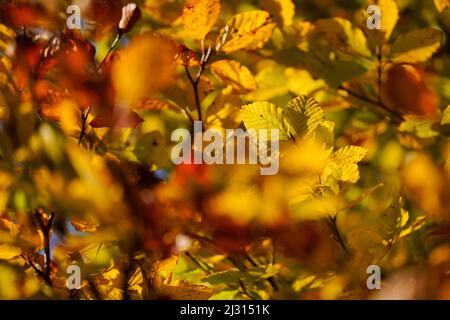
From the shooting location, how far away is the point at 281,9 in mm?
1032

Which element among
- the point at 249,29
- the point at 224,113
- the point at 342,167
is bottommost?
the point at 342,167

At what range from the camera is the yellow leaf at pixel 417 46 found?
979 mm

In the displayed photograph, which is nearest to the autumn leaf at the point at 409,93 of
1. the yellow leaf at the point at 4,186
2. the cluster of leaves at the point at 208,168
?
the cluster of leaves at the point at 208,168

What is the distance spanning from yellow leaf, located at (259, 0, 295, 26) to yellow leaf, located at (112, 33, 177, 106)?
7.7 inches

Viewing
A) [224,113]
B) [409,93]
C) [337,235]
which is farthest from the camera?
[409,93]

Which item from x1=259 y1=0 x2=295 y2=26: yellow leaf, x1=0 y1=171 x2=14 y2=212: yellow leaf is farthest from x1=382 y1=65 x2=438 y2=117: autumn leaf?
x1=0 y1=171 x2=14 y2=212: yellow leaf

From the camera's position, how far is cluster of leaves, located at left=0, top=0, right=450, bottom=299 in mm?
815

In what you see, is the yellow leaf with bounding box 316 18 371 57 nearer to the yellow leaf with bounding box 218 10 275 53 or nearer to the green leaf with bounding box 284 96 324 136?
the yellow leaf with bounding box 218 10 275 53

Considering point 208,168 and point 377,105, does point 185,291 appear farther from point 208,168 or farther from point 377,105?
point 377,105

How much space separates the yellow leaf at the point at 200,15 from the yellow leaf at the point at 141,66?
43 mm

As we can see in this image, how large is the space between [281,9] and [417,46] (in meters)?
0.21

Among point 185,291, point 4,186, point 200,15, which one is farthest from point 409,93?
point 4,186

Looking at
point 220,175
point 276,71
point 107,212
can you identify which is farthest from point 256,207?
point 276,71
